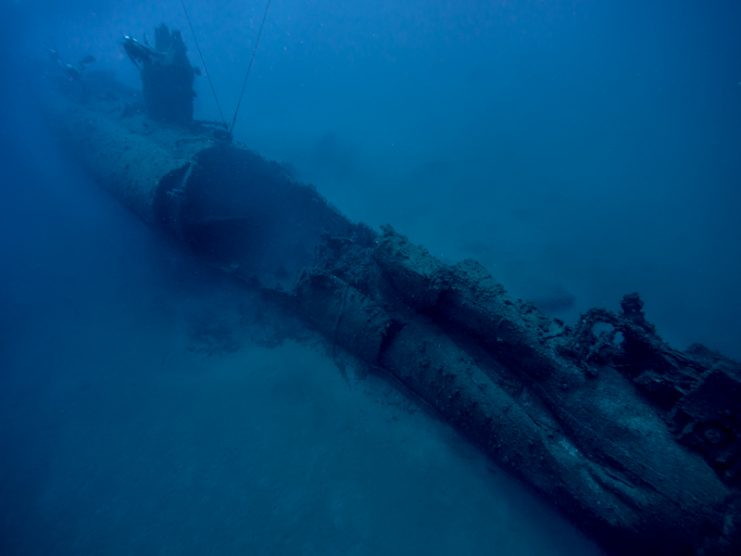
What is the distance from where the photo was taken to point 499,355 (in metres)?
4.21

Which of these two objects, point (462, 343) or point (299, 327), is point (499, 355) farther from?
point (299, 327)

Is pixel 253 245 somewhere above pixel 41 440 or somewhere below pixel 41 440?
above

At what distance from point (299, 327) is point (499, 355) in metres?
3.31

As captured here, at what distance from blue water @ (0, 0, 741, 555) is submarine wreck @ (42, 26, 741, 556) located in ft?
2.38

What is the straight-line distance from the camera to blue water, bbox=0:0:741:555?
150 inches

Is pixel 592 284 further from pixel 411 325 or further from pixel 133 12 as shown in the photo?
pixel 133 12

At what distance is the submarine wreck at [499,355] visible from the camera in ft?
10.2

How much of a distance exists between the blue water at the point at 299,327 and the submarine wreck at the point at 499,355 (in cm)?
73

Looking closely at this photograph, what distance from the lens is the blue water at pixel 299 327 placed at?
3811 millimetres

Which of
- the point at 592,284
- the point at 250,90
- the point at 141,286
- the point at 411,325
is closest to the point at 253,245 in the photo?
the point at 141,286

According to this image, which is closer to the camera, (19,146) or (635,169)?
(19,146)

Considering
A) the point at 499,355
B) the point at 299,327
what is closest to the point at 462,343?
the point at 499,355

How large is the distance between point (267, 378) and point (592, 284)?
9.31m

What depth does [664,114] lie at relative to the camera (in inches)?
1037
